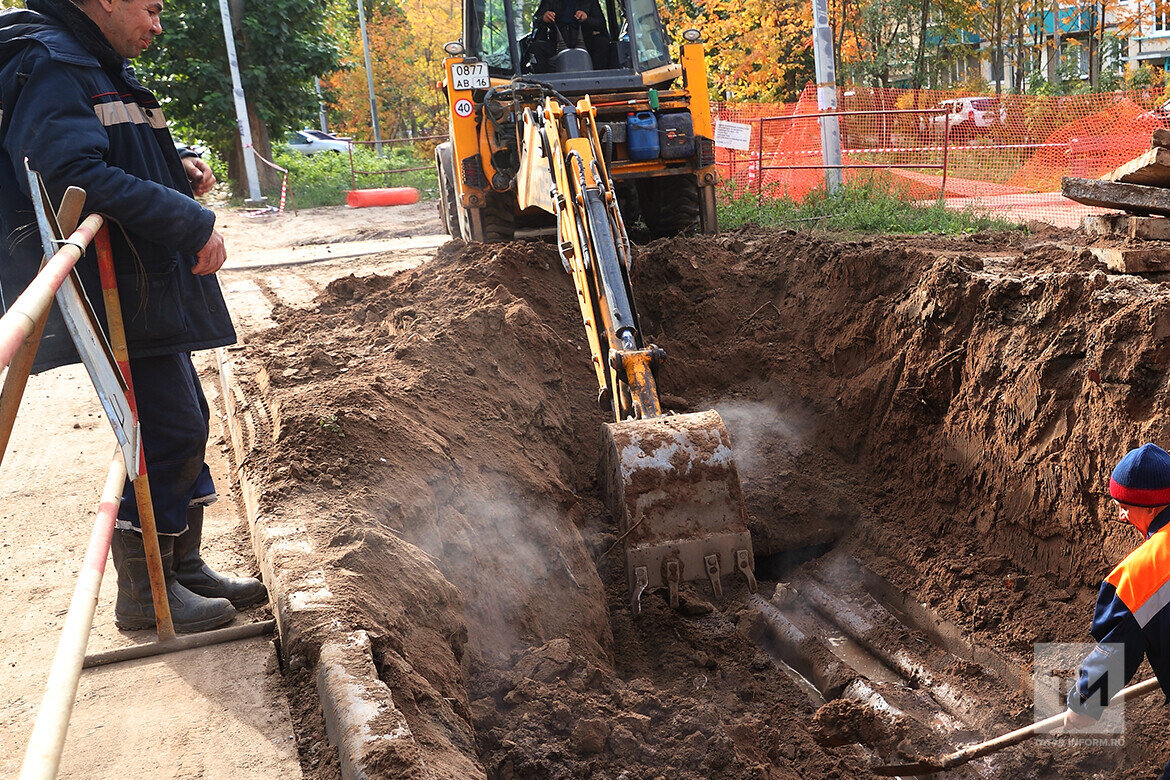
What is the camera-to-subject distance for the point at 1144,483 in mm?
2984

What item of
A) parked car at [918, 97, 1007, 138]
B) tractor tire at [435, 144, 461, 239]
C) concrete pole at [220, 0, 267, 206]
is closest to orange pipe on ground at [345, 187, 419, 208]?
concrete pole at [220, 0, 267, 206]

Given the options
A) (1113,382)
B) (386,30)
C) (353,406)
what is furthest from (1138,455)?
(386,30)

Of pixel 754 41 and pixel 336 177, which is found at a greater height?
pixel 754 41

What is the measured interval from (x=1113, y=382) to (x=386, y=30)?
38599 millimetres

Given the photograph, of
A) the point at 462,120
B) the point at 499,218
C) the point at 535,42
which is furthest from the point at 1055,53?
the point at 462,120

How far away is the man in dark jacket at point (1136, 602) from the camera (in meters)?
2.87

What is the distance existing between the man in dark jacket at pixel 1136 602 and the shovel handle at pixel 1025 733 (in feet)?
0.43

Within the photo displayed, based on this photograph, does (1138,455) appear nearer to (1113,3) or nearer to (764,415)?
(764,415)

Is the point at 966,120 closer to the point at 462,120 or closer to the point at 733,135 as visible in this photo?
the point at 733,135

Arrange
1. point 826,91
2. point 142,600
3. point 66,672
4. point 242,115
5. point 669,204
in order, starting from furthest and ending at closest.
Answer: point 242,115 < point 826,91 < point 669,204 < point 142,600 < point 66,672

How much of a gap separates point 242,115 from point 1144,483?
2256cm

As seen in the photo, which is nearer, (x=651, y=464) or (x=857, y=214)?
(x=651, y=464)

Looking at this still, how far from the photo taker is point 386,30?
126 ft

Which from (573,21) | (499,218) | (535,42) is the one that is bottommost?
(499,218)
